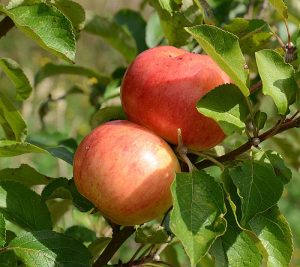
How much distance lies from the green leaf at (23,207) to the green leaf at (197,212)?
31cm

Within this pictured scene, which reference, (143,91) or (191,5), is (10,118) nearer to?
(143,91)

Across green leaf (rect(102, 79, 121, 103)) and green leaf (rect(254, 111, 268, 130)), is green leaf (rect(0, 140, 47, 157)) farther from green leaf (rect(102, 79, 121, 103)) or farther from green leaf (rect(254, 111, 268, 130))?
green leaf (rect(102, 79, 121, 103))

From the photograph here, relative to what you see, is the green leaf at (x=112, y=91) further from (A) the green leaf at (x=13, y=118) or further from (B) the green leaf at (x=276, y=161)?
(B) the green leaf at (x=276, y=161)

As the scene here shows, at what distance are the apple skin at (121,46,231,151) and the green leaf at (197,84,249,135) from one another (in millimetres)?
43

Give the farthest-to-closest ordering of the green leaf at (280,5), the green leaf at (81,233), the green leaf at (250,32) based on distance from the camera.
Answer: the green leaf at (81,233) < the green leaf at (250,32) < the green leaf at (280,5)

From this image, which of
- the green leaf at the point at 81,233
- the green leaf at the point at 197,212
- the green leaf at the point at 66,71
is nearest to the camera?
the green leaf at the point at 197,212

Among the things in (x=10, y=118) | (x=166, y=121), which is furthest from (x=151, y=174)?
(x=10, y=118)

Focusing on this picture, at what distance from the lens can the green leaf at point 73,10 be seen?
122cm

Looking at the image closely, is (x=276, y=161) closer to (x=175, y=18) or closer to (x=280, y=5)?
(x=280, y=5)

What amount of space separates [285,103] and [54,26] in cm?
37

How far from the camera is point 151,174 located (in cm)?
100

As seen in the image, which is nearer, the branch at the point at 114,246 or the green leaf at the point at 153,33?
the branch at the point at 114,246

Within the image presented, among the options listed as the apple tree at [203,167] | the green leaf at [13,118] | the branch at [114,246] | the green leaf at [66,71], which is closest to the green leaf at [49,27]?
the apple tree at [203,167]

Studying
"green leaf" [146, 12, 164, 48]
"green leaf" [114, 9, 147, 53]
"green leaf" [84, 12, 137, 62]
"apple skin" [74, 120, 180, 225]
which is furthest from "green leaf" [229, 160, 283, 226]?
"green leaf" [114, 9, 147, 53]
